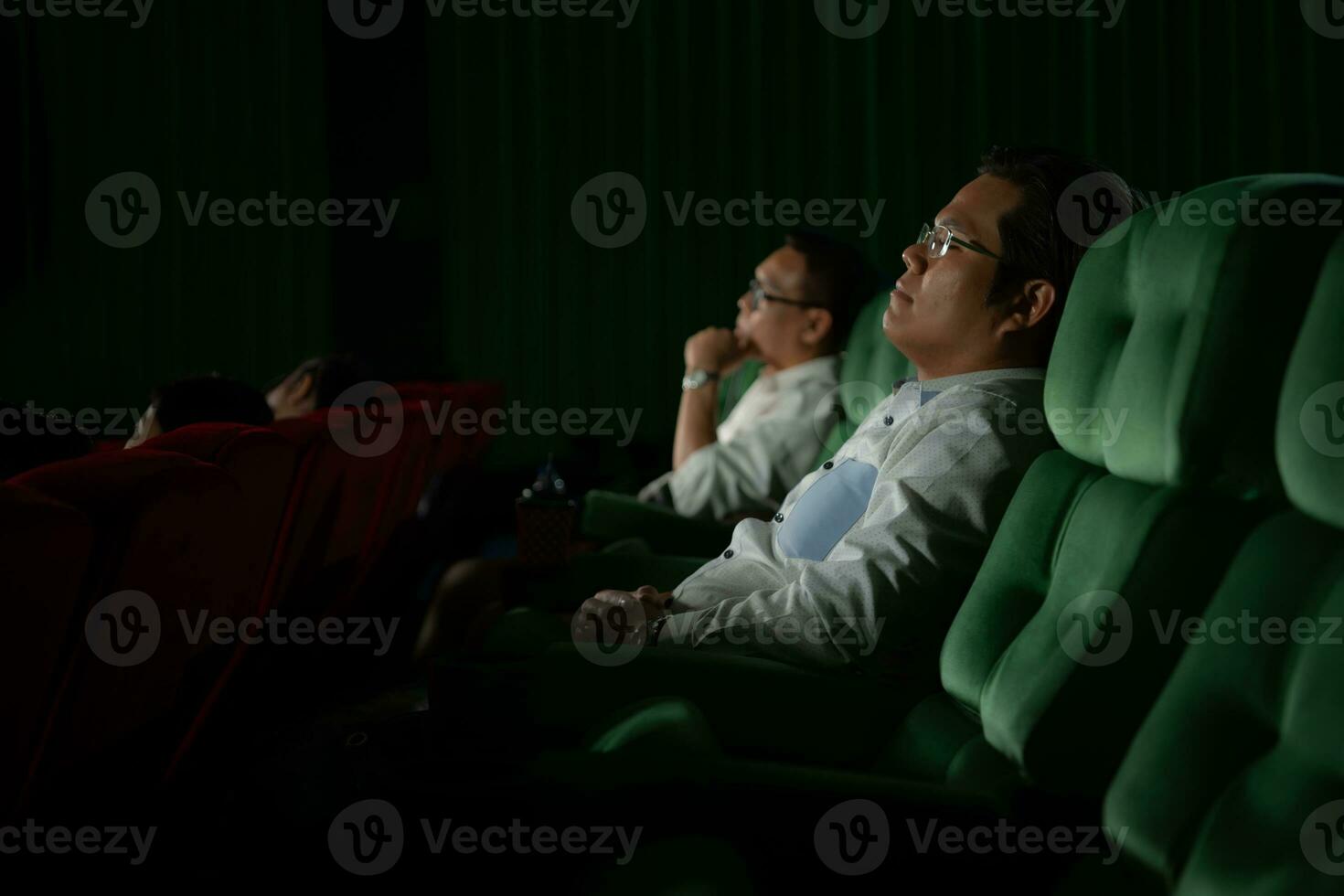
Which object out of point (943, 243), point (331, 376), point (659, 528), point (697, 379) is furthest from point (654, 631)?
point (331, 376)

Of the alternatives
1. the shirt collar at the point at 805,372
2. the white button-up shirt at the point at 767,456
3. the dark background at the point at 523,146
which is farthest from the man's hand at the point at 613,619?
the dark background at the point at 523,146

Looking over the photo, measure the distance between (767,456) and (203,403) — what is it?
120cm

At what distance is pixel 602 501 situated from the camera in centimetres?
246

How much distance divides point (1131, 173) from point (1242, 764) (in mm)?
4049

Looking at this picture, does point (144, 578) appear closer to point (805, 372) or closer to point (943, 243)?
point (943, 243)

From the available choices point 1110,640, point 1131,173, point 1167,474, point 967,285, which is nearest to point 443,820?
point 1110,640

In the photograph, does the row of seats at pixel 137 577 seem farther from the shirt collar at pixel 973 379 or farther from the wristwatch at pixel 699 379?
the wristwatch at pixel 699 379

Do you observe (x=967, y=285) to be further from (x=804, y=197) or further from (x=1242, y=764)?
(x=804, y=197)

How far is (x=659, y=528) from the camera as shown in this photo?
2369mm

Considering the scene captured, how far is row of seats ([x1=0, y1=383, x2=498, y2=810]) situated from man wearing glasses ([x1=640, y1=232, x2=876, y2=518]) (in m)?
1.07

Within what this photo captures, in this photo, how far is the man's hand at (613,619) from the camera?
4.45 ft

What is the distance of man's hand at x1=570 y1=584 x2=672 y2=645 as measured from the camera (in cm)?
136

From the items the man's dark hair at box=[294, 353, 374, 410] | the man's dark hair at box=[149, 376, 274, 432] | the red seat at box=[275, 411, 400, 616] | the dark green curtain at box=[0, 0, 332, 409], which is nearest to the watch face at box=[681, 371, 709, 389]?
the red seat at box=[275, 411, 400, 616]

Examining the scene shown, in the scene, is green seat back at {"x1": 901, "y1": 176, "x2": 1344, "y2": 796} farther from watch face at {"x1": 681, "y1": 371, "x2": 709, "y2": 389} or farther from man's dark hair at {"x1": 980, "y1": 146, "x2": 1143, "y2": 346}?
watch face at {"x1": 681, "y1": 371, "x2": 709, "y2": 389}
